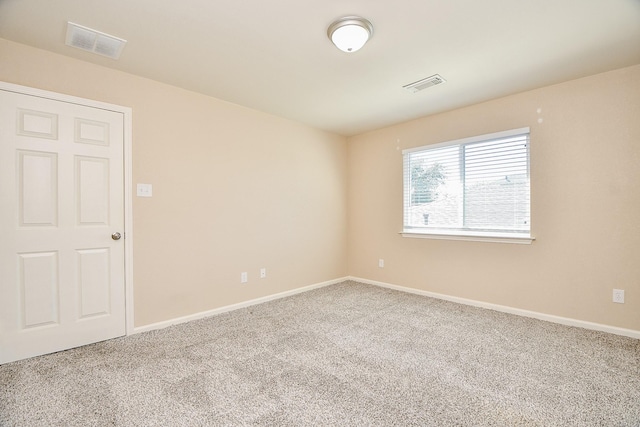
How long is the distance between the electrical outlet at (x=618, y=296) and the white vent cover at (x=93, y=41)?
4637 millimetres

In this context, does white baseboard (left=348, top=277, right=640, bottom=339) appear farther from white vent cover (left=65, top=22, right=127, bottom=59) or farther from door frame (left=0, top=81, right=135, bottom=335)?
white vent cover (left=65, top=22, right=127, bottom=59)

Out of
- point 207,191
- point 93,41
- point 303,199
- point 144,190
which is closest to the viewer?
point 93,41

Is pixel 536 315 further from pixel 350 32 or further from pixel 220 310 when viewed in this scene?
pixel 220 310

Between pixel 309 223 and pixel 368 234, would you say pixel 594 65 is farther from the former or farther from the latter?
pixel 309 223

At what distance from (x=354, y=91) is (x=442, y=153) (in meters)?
1.52

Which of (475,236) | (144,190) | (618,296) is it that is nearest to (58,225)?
(144,190)

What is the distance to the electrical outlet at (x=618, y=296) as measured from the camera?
264 centimetres

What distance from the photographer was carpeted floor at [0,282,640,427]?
160 centimetres

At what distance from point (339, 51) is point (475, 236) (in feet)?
8.35

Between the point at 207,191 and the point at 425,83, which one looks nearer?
the point at 425,83

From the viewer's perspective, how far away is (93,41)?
2.19 meters

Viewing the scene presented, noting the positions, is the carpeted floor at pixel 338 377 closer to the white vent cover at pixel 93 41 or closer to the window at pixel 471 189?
the window at pixel 471 189

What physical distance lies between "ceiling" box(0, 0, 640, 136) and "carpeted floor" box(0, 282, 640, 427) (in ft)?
7.85

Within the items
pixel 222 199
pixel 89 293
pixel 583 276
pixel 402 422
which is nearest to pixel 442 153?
pixel 583 276
